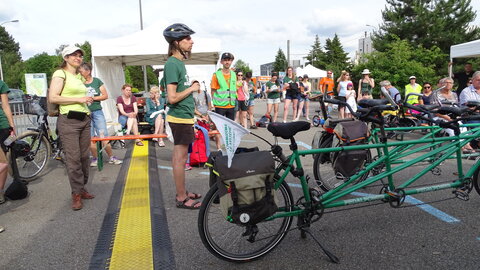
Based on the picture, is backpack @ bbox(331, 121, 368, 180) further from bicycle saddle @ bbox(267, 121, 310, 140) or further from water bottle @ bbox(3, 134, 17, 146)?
water bottle @ bbox(3, 134, 17, 146)

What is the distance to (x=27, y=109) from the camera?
18.8 feet

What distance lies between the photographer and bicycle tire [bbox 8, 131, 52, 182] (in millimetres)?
5137

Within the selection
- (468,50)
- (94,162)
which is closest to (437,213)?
(94,162)

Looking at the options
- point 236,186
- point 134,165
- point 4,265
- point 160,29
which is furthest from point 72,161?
point 160,29

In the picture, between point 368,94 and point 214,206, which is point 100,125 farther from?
point 368,94

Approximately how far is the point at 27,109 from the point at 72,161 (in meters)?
2.48

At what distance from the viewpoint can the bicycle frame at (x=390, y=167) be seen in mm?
2836

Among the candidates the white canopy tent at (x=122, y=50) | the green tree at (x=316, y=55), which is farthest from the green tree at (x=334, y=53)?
the white canopy tent at (x=122, y=50)

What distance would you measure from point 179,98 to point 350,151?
1.78 m

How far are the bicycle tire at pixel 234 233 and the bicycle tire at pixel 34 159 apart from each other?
12.0 ft

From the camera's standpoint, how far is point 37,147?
17.5 ft

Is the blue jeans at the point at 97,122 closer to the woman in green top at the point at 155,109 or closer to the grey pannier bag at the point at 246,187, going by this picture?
the woman in green top at the point at 155,109

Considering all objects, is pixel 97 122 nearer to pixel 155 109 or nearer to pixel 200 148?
pixel 200 148

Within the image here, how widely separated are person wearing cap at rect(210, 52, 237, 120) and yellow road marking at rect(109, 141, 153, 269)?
2.03 m
